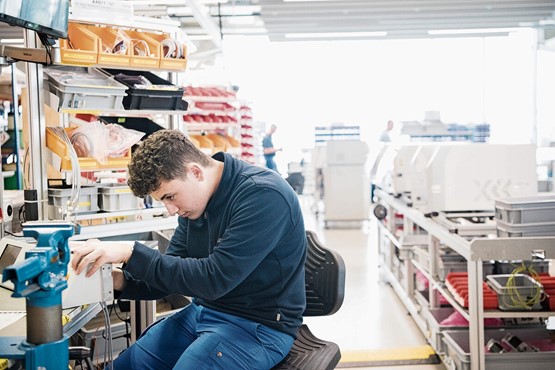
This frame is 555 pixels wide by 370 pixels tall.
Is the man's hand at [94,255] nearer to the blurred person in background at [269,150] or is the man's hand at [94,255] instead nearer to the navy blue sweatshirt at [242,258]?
the navy blue sweatshirt at [242,258]

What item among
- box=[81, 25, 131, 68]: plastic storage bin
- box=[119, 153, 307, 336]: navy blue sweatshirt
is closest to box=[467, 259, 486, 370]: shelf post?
box=[119, 153, 307, 336]: navy blue sweatshirt

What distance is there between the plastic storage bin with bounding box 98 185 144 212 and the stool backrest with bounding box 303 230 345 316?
107cm

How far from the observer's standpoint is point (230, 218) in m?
2.20

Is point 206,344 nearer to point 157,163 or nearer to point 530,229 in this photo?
point 157,163

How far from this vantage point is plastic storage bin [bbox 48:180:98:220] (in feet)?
9.81

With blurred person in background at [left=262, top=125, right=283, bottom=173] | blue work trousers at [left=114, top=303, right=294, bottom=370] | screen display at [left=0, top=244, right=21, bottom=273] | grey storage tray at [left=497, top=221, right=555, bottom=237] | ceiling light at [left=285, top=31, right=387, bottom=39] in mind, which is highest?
ceiling light at [left=285, top=31, right=387, bottom=39]

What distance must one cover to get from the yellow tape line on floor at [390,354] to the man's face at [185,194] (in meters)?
2.43

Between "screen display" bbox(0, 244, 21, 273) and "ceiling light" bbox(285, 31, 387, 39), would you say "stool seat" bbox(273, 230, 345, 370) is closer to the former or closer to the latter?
"screen display" bbox(0, 244, 21, 273)

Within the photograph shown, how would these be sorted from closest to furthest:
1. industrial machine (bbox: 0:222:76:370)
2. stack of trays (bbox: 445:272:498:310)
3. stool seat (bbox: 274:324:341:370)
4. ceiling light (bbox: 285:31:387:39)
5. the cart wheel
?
industrial machine (bbox: 0:222:76:370)
stool seat (bbox: 274:324:341:370)
stack of trays (bbox: 445:272:498:310)
the cart wheel
ceiling light (bbox: 285:31:387:39)

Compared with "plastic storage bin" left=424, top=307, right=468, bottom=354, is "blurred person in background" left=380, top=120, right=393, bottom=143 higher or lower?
higher

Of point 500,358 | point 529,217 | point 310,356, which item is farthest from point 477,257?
point 310,356

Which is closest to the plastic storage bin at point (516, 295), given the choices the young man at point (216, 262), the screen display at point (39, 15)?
the young man at point (216, 262)

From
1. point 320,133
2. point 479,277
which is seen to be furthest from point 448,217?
point 320,133

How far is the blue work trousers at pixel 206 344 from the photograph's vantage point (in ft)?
6.73
